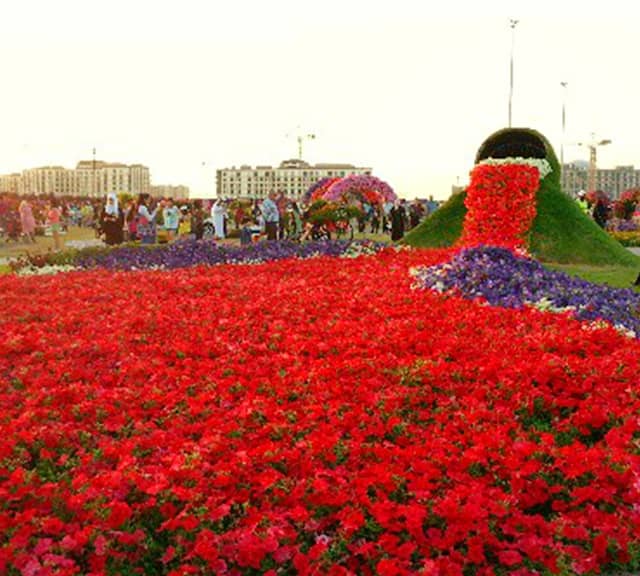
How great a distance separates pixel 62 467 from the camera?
615 cm

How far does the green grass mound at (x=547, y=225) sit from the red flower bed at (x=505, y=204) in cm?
45

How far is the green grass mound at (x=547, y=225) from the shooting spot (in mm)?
22234

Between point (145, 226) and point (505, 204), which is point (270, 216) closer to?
point (145, 226)

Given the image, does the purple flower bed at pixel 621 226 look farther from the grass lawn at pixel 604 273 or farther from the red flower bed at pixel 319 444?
the red flower bed at pixel 319 444

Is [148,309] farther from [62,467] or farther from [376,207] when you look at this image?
[376,207]

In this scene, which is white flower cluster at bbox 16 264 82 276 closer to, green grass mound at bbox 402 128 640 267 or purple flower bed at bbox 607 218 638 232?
green grass mound at bbox 402 128 640 267

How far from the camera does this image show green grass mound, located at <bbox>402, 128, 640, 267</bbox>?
22.2 metres

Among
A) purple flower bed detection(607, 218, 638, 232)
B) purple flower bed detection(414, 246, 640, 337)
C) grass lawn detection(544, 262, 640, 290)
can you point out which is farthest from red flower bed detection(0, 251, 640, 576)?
purple flower bed detection(607, 218, 638, 232)

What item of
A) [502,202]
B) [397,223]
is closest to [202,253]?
[502,202]

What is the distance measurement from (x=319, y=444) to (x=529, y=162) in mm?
18924

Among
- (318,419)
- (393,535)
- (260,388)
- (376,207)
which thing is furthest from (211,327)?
(376,207)

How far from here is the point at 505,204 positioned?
22.7m

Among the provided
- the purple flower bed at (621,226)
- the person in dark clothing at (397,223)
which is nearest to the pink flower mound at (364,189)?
the person in dark clothing at (397,223)

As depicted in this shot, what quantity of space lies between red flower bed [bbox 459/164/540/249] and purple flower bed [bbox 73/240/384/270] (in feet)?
11.0
